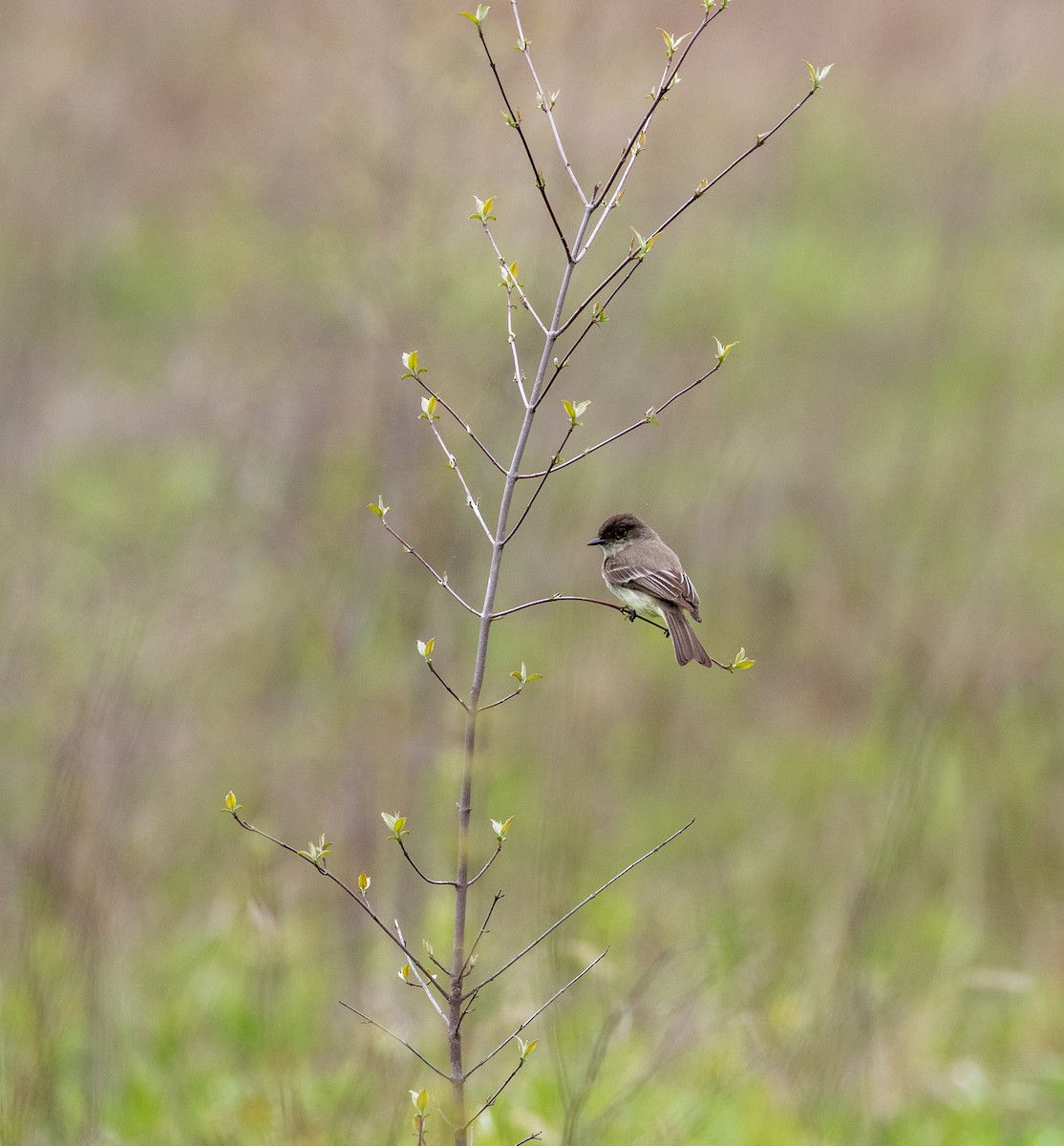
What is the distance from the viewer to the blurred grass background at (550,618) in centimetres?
516

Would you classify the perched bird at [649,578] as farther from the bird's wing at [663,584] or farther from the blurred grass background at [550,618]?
the blurred grass background at [550,618]

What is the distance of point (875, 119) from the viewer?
16562 mm

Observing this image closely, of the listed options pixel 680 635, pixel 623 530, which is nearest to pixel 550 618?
pixel 623 530

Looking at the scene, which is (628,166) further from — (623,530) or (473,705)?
(623,530)

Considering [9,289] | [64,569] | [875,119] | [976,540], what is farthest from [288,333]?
[875,119]

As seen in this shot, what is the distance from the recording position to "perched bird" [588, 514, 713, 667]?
342cm

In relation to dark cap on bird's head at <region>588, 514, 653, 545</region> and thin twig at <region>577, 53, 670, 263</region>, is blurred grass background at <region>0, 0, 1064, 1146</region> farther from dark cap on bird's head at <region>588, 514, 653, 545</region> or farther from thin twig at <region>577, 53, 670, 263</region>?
thin twig at <region>577, 53, 670, 263</region>

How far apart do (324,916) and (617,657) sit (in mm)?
3001

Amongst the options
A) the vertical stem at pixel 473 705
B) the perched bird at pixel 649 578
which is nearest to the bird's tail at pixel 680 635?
the perched bird at pixel 649 578

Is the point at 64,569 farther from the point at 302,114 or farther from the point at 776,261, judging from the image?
the point at 776,261

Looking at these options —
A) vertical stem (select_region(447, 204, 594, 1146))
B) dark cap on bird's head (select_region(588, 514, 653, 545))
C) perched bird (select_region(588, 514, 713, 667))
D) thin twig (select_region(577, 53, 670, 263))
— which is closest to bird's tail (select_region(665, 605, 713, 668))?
perched bird (select_region(588, 514, 713, 667))

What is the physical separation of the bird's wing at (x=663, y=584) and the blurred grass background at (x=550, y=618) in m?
1.01

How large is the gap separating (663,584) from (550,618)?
18.4 ft

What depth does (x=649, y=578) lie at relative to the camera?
365 cm
